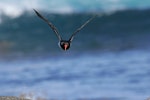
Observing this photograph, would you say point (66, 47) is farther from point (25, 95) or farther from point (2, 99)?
point (25, 95)

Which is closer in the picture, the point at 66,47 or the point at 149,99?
the point at 66,47

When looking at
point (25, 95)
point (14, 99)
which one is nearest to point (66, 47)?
point (14, 99)

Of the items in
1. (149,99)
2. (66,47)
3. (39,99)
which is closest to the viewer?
(66,47)

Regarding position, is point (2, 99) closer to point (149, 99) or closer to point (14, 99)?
point (14, 99)

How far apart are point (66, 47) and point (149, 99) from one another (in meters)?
2.82

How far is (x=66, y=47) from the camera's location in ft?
65.2

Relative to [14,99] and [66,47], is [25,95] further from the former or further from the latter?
[66,47]

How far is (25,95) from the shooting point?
75.7 feet

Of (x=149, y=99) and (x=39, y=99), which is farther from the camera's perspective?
(x=39, y=99)

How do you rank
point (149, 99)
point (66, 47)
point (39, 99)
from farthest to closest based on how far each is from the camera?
point (39, 99) → point (149, 99) → point (66, 47)

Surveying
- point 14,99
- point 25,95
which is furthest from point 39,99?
point 14,99

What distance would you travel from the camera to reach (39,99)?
23.4 meters

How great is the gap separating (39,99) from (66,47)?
12.5 ft

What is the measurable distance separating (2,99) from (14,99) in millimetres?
292
